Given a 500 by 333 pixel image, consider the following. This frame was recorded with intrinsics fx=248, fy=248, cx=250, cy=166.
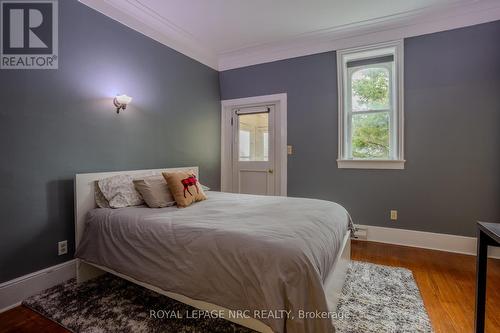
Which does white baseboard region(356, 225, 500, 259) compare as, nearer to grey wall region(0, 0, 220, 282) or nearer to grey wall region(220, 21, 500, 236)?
grey wall region(220, 21, 500, 236)

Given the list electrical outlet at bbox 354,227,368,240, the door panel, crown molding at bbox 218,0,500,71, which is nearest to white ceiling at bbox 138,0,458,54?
crown molding at bbox 218,0,500,71

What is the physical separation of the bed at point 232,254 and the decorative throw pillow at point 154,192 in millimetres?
148

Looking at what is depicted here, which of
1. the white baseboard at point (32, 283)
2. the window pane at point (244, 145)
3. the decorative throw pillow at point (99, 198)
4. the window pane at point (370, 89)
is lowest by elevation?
the white baseboard at point (32, 283)

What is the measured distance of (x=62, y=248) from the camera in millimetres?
2230

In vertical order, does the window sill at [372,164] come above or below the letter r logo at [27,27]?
below

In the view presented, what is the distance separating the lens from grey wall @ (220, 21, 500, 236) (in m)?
2.82

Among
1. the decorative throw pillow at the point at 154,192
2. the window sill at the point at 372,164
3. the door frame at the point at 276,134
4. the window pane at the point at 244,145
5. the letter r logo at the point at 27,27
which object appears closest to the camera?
the letter r logo at the point at 27,27

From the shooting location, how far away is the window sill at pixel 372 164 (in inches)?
125

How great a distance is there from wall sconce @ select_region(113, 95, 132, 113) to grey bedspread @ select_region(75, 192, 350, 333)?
1128mm

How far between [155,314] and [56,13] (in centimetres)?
262

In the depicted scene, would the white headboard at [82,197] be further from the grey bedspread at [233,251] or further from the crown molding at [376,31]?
the crown molding at [376,31]

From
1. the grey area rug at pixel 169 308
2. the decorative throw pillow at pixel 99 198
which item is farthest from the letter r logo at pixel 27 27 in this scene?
the grey area rug at pixel 169 308

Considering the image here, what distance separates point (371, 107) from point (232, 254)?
9.93ft

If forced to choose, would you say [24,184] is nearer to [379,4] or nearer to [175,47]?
[175,47]
